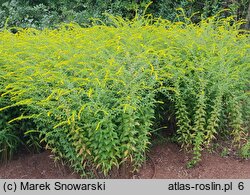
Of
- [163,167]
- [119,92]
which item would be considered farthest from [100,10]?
[119,92]

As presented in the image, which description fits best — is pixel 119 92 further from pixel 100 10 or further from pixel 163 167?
pixel 100 10

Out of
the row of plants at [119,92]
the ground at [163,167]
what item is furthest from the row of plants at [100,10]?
the ground at [163,167]

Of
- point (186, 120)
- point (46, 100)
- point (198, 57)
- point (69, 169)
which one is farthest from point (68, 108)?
point (198, 57)

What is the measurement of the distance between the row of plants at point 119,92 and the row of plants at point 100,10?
128 inches

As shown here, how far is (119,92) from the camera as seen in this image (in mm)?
3029

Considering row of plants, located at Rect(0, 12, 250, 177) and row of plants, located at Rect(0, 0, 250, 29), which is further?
row of plants, located at Rect(0, 0, 250, 29)

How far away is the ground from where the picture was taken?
11.5 ft

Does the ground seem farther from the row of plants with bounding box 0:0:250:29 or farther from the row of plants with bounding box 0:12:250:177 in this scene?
the row of plants with bounding box 0:0:250:29

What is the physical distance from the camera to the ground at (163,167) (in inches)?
138

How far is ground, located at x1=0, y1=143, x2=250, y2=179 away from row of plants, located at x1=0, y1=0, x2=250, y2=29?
380cm

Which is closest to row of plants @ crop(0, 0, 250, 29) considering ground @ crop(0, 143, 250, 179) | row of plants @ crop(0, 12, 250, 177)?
row of plants @ crop(0, 12, 250, 177)

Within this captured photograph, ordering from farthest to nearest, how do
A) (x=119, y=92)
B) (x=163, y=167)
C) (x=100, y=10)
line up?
1. (x=100, y=10)
2. (x=163, y=167)
3. (x=119, y=92)

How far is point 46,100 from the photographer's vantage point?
2.97m

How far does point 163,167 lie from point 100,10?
4.97 metres
